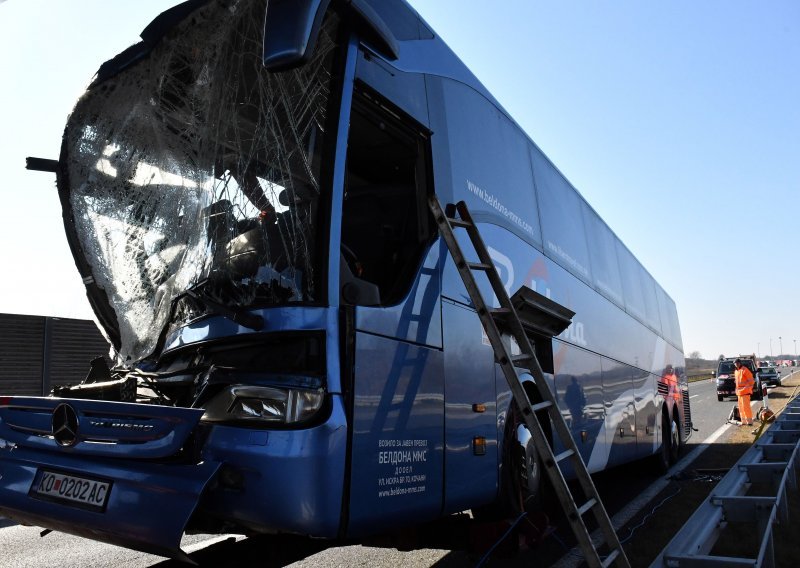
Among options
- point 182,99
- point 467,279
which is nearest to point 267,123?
point 182,99

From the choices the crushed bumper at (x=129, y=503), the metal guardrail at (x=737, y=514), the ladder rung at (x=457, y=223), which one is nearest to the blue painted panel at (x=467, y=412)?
the ladder rung at (x=457, y=223)

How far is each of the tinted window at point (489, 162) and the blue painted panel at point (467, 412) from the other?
89 cm

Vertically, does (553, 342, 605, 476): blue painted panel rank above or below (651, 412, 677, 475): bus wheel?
above

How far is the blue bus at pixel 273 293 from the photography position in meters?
2.74

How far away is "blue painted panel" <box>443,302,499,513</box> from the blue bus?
0.06 ft

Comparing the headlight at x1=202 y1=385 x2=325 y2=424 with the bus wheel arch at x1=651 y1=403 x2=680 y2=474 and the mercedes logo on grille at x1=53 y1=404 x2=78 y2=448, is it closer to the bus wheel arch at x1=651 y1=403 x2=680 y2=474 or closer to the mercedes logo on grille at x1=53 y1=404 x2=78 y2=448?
the mercedes logo on grille at x1=53 y1=404 x2=78 y2=448

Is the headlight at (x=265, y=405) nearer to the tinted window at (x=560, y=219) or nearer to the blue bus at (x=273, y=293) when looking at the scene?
the blue bus at (x=273, y=293)

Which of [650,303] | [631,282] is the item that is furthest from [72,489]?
[650,303]

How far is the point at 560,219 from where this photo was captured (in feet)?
21.7

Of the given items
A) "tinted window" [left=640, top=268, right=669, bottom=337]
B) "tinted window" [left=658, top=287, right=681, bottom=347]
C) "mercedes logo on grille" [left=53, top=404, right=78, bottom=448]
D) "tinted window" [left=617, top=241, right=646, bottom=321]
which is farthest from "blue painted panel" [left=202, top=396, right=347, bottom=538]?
"tinted window" [left=658, top=287, right=681, bottom=347]

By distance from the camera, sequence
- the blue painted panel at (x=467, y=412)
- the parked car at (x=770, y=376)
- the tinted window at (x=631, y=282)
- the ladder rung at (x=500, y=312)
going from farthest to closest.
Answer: the parked car at (x=770, y=376), the tinted window at (x=631, y=282), the ladder rung at (x=500, y=312), the blue painted panel at (x=467, y=412)

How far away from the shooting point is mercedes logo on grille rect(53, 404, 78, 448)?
10.0ft

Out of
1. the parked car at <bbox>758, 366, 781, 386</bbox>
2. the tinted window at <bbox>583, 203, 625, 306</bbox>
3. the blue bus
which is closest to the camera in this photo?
the blue bus

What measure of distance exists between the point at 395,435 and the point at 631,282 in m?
7.93
